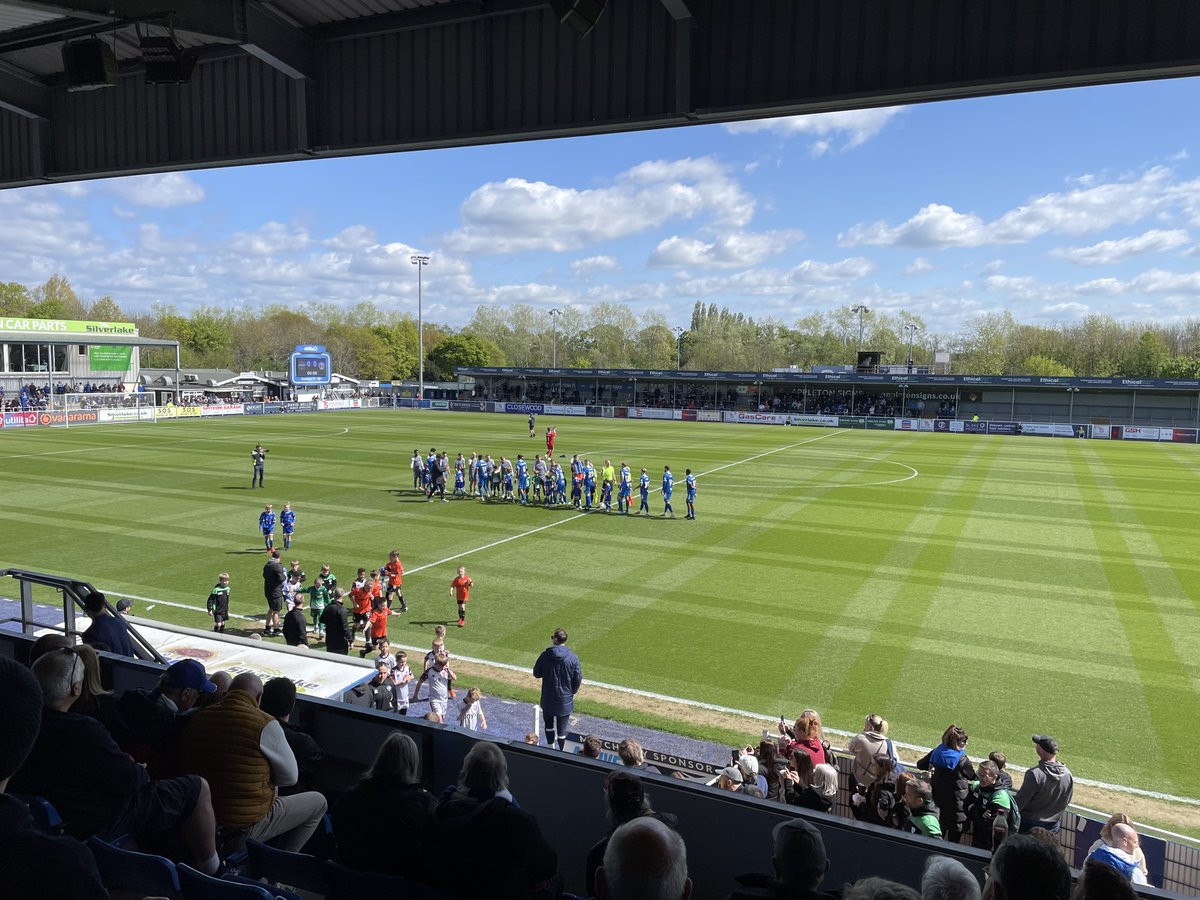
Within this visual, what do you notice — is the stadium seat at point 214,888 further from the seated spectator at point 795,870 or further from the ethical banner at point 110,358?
the ethical banner at point 110,358

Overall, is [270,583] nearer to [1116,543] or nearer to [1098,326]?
[1116,543]

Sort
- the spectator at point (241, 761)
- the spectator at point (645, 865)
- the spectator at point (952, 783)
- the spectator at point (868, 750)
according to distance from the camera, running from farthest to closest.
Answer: the spectator at point (868, 750) < the spectator at point (952, 783) < the spectator at point (241, 761) < the spectator at point (645, 865)

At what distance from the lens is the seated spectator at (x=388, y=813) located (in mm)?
3529

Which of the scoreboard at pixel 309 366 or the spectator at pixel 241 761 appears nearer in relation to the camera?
the spectator at pixel 241 761

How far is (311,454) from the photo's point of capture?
121 feet

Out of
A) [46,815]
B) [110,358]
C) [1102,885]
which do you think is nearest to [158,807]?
[46,815]

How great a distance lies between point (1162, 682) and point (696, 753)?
7302 millimetres

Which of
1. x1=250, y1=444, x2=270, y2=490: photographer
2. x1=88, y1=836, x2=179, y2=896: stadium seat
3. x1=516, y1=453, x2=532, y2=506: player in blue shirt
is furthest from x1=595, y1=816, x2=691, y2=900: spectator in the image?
x1=250, y1=444, x2=270, y2=490: photographer

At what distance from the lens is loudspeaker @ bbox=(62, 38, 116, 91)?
750 cm

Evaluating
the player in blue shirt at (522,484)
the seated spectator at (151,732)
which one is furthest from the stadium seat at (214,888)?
the player in blue shirt at (522,484)

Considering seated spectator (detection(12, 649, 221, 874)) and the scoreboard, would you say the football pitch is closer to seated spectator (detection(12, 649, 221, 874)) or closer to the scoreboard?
seated spectator (detection(12, 649, 221, 874))

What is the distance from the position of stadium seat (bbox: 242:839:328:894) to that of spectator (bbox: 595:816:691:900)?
4.95ft

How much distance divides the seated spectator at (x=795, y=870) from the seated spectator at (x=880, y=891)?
31 cm

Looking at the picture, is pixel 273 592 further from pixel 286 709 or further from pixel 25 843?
pixel 25 843
